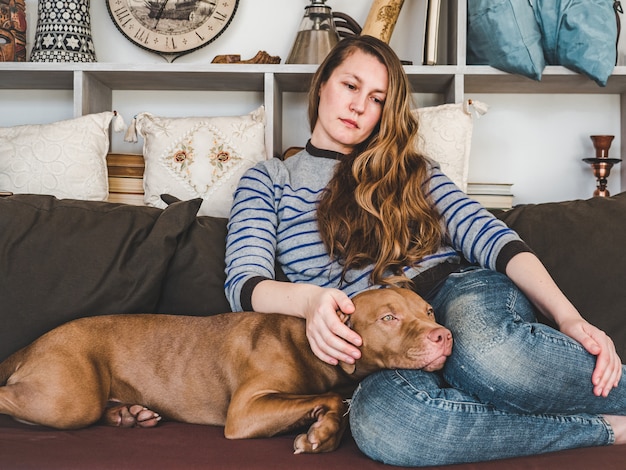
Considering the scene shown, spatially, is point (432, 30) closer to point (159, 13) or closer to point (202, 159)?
point (202, 159)

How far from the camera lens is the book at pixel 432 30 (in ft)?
8.71

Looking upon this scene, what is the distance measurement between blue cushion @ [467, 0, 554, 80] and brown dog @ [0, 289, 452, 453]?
125cm

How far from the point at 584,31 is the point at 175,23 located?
5.00 feet

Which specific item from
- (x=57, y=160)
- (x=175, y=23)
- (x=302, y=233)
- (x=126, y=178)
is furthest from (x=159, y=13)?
(x=302, y=233)

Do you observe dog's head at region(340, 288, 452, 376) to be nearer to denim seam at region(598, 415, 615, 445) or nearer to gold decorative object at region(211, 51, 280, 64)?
denim seam at region(598, 415, 615, 445)

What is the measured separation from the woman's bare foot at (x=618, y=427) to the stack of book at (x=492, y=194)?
4.20ft

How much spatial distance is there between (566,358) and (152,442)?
0.83m

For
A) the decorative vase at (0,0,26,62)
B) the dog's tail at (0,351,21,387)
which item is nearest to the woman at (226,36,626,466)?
the dog's tail at (0,351,21,387)

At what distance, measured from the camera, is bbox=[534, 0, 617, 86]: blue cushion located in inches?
97.6

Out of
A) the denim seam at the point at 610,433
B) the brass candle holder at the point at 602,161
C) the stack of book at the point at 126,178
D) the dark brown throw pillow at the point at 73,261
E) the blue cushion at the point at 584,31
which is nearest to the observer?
the denim seam at the point at 610,433

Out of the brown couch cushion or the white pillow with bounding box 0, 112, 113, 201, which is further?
the white pillow with bounding box 0, 112, 113, 201

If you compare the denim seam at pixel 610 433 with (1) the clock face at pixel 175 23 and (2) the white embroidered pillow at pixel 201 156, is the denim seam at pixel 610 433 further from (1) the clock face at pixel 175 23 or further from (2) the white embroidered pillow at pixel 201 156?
(1) the clock face at pixel 175 23

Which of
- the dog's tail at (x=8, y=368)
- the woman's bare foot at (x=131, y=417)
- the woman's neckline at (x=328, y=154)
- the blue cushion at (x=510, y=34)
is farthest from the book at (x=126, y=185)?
the blue cushion at (x=510, y=34)

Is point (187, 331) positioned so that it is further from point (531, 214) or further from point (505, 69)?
point (505, 69)
